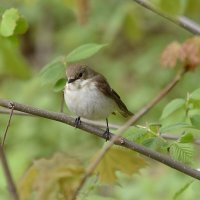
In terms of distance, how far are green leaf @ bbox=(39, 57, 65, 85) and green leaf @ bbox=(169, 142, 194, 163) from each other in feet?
1.68

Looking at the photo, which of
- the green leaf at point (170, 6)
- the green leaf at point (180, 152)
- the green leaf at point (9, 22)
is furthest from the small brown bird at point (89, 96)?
the green leaf at point (170, 6)

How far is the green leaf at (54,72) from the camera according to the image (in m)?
Result: 2.37

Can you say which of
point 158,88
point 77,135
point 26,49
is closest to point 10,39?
point 77,135

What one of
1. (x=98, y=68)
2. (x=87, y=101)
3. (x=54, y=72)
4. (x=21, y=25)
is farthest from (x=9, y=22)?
(x=98, y=68)

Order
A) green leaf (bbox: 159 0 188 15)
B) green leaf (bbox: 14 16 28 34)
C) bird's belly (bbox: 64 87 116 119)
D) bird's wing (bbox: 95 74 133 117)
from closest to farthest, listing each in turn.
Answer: green leaf (bbox: 159 0 188 15) → green leaf (bbox: 14 16 28 34) → bird's belly (bbox: 64 87 116 119) → bird's wing (bbox: 95 74 133 117)

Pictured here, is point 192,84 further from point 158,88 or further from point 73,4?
point 73,4

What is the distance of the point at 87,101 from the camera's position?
2912 mm

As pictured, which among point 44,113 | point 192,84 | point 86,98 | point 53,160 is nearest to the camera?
point 44,113

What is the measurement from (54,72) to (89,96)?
22.7 inches

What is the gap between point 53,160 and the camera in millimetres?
2199

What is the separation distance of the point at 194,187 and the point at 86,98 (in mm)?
816

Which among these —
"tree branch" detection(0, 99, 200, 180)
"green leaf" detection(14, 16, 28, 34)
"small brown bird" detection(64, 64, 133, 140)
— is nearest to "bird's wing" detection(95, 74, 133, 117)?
"small brown bird" detection(64, 64, 133, 140)

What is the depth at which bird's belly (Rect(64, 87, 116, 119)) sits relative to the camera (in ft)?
9.44

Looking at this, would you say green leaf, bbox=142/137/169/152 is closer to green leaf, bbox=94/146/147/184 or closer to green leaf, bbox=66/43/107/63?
green leaf, bbox=94/146/147/184
